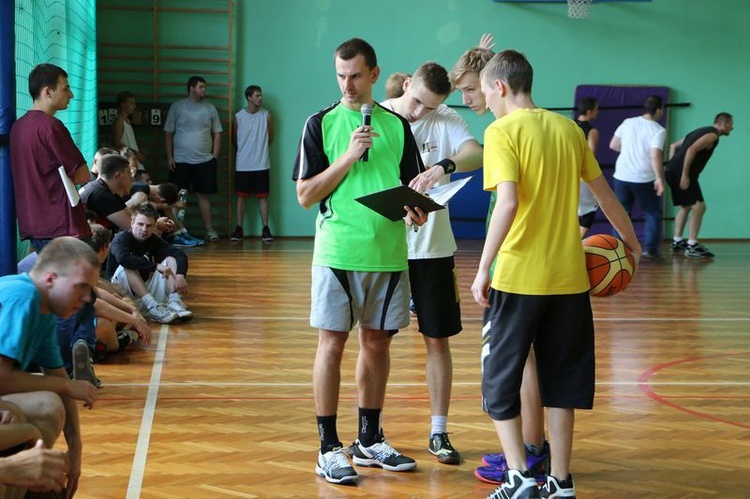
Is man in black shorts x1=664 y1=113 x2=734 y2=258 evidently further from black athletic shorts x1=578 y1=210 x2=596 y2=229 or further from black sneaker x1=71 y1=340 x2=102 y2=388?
black sneaker x1=71 y1=340 x2=102 y2=388

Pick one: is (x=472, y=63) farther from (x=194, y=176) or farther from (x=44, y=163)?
(x=194, y=176)

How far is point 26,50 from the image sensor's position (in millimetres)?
7254

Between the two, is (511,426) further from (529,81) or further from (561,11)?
(561,11)

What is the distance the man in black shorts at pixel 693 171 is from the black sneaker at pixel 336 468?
8811 millimetres

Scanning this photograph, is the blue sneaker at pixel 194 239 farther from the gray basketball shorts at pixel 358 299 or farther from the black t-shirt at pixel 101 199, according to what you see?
the gray basketball shorts at pixel 358 299

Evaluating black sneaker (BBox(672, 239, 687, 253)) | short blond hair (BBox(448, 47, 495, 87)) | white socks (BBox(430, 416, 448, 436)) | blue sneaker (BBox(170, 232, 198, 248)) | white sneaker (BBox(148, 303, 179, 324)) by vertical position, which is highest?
short blond hair (BBox(448, 47, 495, 87))

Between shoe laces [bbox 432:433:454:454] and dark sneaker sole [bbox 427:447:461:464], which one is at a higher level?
shoe laces [bbox 432:433:454:454]

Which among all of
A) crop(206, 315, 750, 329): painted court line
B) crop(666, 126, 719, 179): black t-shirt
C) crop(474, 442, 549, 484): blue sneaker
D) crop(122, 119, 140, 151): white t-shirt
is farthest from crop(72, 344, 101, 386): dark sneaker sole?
crop(666, 126, 719, 179): black t-shirt

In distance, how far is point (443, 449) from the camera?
401cm

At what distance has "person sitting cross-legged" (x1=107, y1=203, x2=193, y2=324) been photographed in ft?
23.1

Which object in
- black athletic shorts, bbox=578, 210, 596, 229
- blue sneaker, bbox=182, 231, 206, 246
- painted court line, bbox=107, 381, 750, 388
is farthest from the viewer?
blue sneaker, bbox=182, 231, 206, 246

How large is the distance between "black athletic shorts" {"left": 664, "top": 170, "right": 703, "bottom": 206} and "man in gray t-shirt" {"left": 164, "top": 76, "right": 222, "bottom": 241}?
5.71 meters

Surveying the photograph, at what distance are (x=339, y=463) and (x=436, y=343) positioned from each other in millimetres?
661

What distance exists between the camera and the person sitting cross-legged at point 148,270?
23.1 ft
